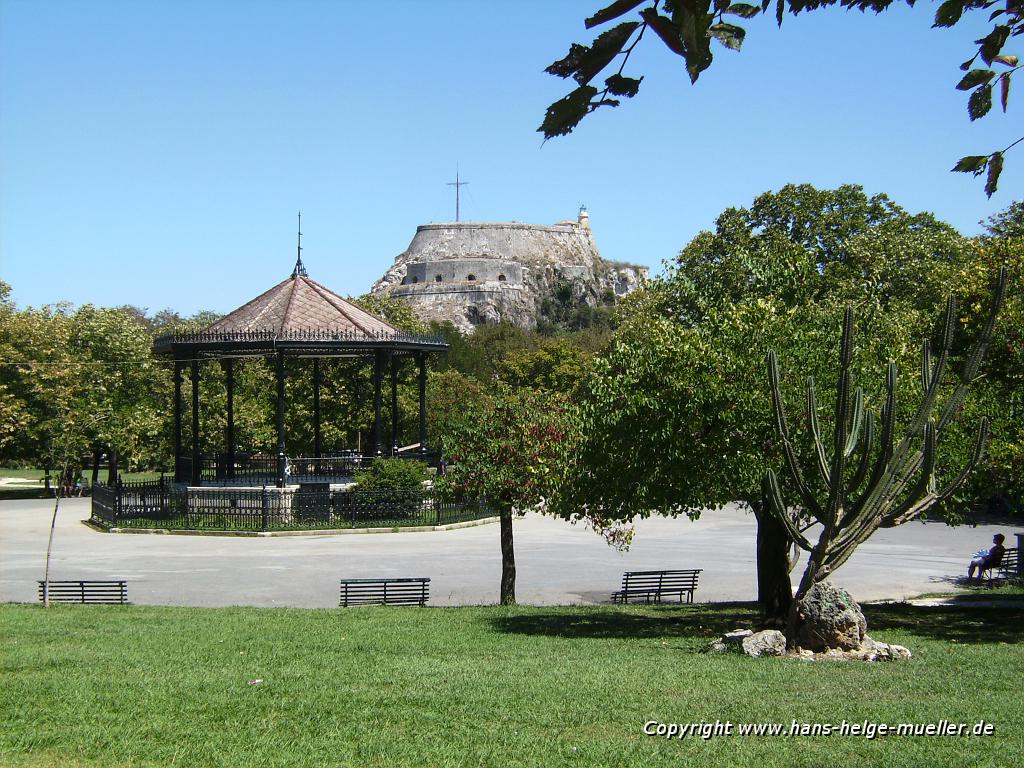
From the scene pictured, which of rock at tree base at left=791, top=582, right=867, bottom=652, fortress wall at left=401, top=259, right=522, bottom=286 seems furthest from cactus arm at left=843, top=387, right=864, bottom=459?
fortress wall at left=401, top=259, right=522, bottom=286

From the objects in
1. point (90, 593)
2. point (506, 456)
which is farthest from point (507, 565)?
point (90, 593)

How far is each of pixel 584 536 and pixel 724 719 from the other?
87.1ft

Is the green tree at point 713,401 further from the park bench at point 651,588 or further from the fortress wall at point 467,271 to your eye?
the fortress wall at point 467,271

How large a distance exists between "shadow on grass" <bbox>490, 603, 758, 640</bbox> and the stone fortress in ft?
435

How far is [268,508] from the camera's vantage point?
1372 inches

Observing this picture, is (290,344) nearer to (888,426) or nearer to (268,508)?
(268,508)

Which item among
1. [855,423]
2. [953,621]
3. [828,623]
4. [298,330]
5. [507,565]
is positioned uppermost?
[298,330]

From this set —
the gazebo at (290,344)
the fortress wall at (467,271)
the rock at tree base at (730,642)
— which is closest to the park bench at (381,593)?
the rock at tree base at (730,642)

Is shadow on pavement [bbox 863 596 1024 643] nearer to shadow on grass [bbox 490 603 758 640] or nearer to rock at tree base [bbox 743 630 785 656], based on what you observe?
shadow on grass [bbox 490 603 758 640]

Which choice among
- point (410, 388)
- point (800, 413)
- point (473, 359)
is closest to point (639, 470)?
point (800, 413)

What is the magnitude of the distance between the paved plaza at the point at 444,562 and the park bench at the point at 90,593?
0.74m

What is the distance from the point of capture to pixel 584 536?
35.3 meters

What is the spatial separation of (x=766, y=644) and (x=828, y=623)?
843mm

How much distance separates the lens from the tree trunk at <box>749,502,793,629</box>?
56.0ft
